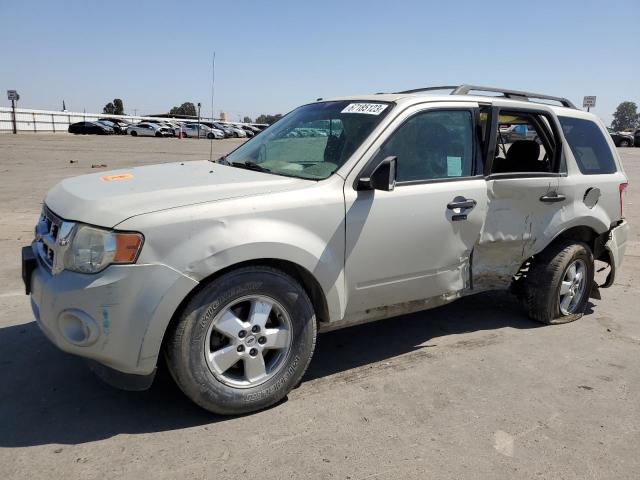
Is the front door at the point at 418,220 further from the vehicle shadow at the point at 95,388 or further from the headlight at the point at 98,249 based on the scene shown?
the headlight at the point at 98,249

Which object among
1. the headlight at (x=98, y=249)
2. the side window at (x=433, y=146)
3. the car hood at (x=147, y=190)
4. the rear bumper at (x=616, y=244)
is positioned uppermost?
the side window at (x=433, y=146)

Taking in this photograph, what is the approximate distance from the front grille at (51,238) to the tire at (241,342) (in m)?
0.70

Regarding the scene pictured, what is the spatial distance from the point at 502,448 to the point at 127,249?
219 centimetres

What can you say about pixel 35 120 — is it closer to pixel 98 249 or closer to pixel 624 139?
pixel 624 139

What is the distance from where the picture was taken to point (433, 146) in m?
3.90

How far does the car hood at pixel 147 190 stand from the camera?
9.33 ft

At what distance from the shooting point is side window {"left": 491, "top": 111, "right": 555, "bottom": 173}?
4660 mm

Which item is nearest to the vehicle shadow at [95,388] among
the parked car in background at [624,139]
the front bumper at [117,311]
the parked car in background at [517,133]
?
the front bumper at [117,311]

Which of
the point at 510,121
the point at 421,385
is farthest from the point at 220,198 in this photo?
the point at 510,121

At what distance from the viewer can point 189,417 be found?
10.3ft

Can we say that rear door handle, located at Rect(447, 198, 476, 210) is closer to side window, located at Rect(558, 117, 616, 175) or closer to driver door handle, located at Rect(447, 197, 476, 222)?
driver door handle, located at Rect(447, 197, 476, 222)

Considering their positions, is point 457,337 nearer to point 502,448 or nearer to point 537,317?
point 537,317

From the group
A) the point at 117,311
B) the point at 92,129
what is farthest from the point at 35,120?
the point at 117,311

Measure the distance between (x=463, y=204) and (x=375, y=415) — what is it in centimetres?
157
